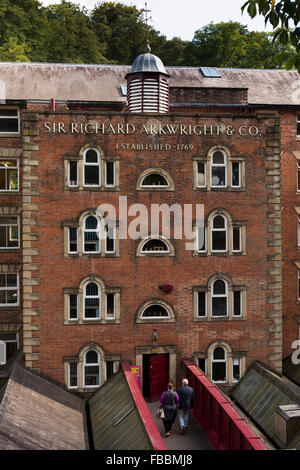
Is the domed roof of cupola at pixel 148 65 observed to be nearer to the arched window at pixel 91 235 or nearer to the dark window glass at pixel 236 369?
the arched window at pixel 91 235

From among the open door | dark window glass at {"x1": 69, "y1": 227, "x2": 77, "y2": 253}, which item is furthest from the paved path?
dark window glass at {"x1": 69, "y1": 227, "x2": 77, "y2": 253}

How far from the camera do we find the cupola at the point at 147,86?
864 inches

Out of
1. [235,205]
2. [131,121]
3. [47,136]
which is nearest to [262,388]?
[235,205]

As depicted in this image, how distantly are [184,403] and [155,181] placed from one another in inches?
366

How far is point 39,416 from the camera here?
1639 cm

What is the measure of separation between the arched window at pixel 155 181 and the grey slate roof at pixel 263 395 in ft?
29.0

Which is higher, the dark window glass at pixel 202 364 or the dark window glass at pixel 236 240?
the dark window glass at pixel 236 240

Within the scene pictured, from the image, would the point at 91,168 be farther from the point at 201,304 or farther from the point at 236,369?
the point at 236,369

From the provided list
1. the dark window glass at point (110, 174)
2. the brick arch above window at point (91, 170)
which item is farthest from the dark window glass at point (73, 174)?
the dark window glass at point (110, 174)

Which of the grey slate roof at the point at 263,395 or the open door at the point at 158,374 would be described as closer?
the grey slate roof at the point at 263,395

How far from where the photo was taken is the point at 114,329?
2112 centimetres

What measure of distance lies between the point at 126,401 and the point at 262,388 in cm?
572

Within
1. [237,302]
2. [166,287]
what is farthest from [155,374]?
[237,302]

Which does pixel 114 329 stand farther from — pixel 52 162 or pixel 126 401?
pixel 52 162
